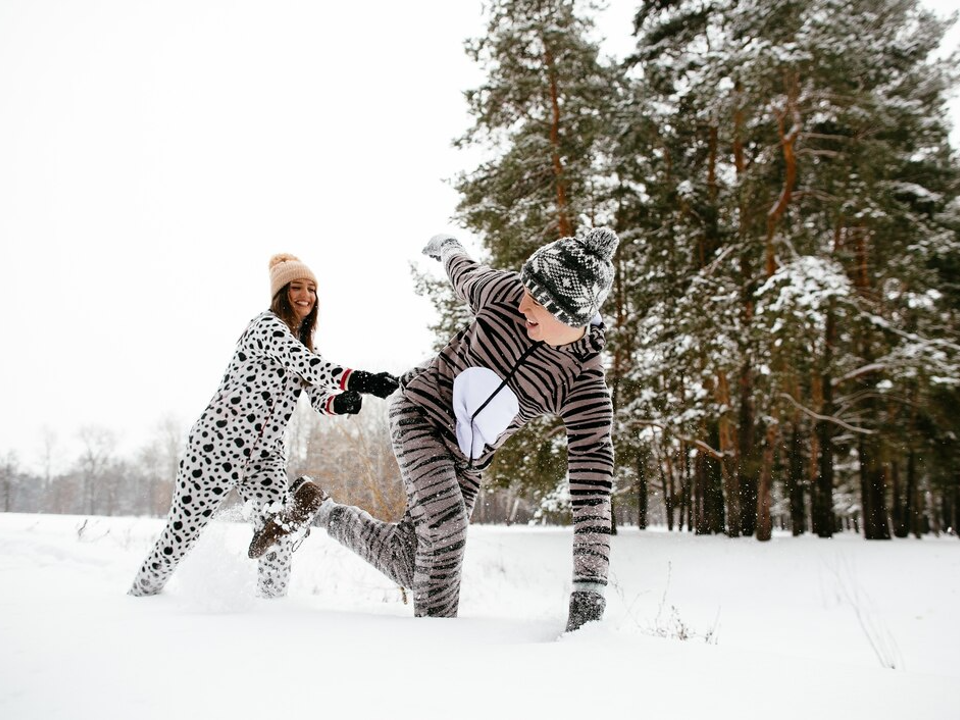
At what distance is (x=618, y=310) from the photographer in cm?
1345

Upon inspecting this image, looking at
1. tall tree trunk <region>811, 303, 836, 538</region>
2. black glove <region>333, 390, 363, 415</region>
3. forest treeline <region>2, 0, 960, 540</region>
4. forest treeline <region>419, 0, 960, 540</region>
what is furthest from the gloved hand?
tall tree trunk <region>811, 303, 836, 538</region>

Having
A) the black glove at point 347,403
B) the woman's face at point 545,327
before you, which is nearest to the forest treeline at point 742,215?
the black glove at point 347,403

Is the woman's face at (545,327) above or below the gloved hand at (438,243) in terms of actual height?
below

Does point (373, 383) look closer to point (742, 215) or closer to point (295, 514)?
point (295, 514)

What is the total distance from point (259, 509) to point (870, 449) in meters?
12.8

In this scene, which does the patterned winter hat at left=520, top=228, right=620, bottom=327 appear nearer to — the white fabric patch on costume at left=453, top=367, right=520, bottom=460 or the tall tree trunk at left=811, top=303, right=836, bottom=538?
the white fabric patch on costume at left=453, top=367, right=520, bottom=460

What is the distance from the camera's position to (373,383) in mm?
2158

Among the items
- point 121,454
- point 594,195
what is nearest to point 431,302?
point 594,195

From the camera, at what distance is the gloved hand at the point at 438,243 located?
2582 millimetres

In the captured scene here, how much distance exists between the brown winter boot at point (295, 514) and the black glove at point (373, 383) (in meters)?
0.63

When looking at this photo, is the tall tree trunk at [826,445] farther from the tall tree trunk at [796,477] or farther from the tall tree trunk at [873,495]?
the tall tree trunk at [873,495]

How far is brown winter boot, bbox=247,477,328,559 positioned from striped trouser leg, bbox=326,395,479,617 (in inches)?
11.4

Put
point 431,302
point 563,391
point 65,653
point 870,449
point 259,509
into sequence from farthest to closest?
point 431,302, point 870,449, point 259,509, point 563,391, point 65,653

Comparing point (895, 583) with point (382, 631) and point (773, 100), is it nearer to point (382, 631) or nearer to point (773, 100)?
point (773, 100)
